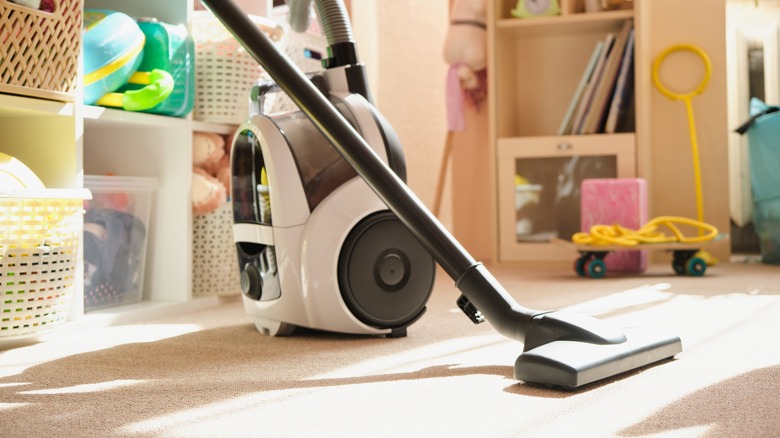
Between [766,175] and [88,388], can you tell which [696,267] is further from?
[88,388]


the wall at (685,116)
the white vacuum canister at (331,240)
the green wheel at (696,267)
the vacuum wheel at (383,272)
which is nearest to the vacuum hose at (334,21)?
the white vacuum canister at (331,240)

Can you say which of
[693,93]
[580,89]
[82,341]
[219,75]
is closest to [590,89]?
[580,89]

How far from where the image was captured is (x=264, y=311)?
1.43 meters

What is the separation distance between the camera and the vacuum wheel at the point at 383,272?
1345 mm

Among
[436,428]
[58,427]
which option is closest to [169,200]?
[58,427]

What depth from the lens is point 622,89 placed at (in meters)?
2.74

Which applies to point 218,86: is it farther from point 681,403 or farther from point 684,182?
point 684,182

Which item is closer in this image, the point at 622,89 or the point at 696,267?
the point at 696,267

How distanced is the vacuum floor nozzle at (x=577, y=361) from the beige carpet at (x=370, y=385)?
16mm

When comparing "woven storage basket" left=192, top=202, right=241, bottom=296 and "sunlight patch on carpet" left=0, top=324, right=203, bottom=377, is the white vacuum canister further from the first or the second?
"woven storage basket" left=192, top=202, right=241, bottom=296

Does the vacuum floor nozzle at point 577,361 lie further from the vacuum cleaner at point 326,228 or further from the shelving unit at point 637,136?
the shelving unit at point 637,136

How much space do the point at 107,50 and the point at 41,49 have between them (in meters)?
0.19

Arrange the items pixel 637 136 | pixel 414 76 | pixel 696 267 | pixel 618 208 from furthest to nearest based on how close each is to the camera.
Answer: pixel 414 76 < pixel 637 136 < pixel 618 208 < pixel 696 267

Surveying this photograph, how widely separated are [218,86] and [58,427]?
122 centimetres
